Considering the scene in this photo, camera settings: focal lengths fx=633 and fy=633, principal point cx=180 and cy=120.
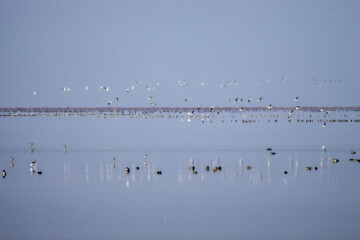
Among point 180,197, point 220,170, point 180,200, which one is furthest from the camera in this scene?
point 220,170

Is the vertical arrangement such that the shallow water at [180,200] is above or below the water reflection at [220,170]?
below

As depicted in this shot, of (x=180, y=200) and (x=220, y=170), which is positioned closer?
(x=180, y=200)

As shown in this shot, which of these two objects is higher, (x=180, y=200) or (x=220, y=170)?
(x=220, y=170)

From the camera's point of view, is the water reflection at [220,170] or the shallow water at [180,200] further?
the water reflection at [220,170]

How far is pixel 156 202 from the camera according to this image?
21641 millimetres

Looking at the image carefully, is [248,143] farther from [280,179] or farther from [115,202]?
[115,202]

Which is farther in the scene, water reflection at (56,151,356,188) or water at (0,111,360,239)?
water reflection at (56,151,356,188)

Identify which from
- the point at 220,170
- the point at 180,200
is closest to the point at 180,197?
the point at 180,200

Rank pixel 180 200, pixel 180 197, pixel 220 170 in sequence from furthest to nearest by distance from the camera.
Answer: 1. pixel 220 170
2. pixel 180 197
3. pixel 180 200

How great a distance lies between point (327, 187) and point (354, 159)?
32.9 feet

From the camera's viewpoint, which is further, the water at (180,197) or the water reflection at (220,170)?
the water reflection at (220,170)

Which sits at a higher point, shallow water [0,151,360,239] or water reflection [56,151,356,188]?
water reflection [56,151,356,188]

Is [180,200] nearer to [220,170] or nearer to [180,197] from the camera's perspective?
[180,197]

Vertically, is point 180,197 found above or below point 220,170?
below
